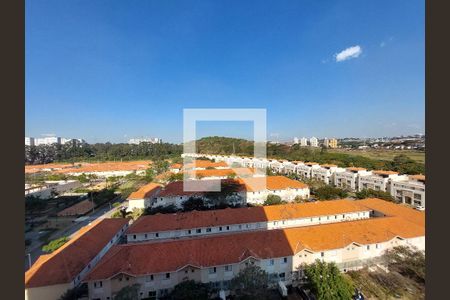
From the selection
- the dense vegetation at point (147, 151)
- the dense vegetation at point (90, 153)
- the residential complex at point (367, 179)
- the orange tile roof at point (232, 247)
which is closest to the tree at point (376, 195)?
the residential complex at point (367, 179)

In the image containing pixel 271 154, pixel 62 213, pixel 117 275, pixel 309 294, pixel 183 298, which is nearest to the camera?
pixel 183 298

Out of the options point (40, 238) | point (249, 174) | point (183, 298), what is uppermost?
point (249, 174)

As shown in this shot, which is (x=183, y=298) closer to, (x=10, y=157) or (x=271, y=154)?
(x=10, y=157)

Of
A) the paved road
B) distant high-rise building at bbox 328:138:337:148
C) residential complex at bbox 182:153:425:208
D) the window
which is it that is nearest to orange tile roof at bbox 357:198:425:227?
residential complex at bbox 182:153:425:208

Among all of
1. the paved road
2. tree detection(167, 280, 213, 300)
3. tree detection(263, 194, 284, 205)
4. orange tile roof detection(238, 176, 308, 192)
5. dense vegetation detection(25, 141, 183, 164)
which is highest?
dense vegetation detection(25, 141, 183, 164)

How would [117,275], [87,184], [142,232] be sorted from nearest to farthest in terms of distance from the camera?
[117,275] < [142,232] < [87,184]

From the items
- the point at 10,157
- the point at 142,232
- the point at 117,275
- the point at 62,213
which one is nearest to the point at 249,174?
the point at 142,232

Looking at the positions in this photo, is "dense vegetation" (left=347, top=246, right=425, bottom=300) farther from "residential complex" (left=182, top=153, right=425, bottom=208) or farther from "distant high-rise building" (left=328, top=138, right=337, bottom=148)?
"distant high-rise building" (left=328, top=138, right=337, bottom=148)
